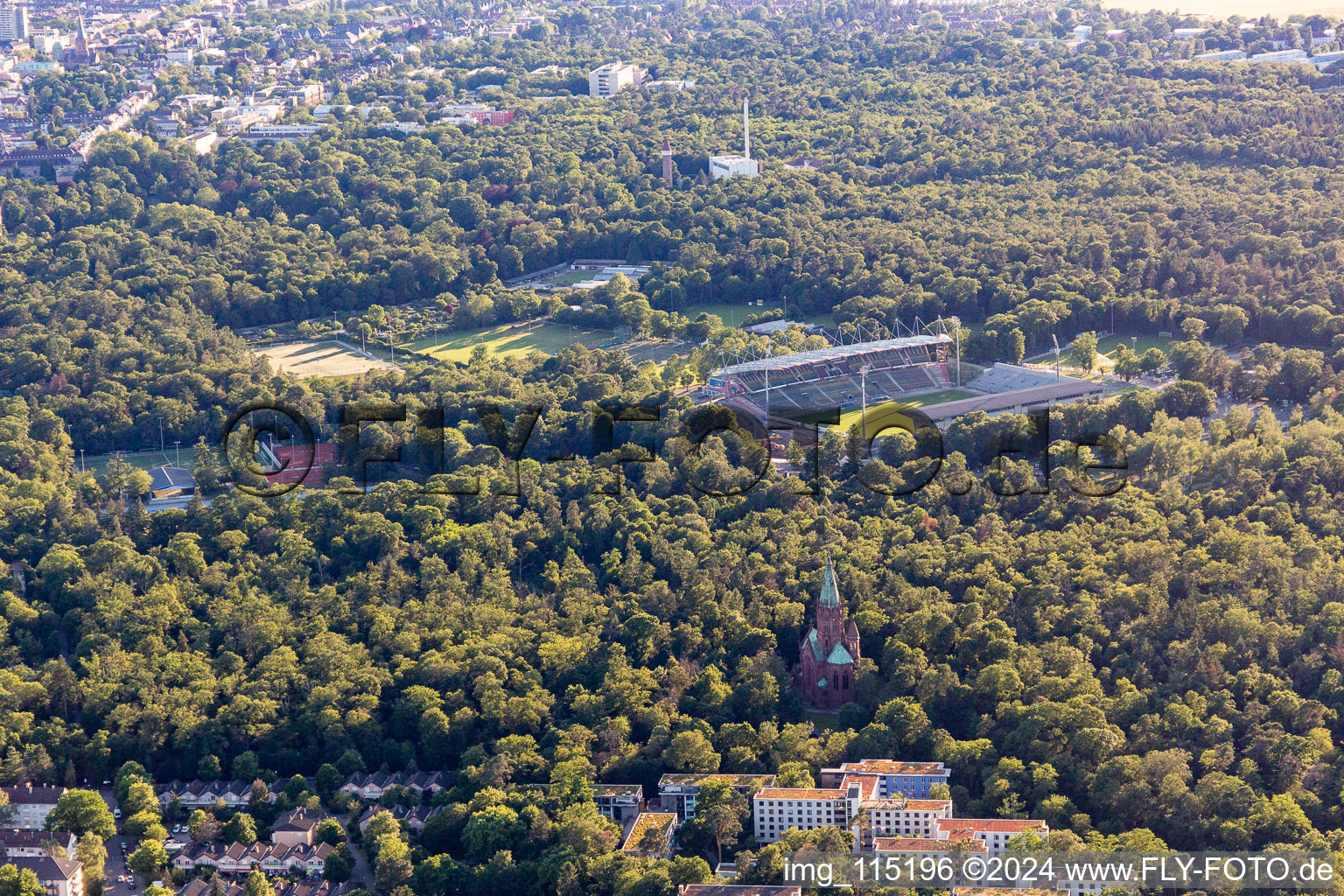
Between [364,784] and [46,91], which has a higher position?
[46,91]

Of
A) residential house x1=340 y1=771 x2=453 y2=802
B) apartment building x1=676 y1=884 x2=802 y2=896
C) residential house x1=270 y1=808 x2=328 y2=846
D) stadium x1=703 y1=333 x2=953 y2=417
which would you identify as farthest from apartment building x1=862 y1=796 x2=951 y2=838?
stadium x1=703 y1=333 x2=953 y2=417

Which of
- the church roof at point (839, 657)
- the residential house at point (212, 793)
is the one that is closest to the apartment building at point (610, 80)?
the church roof at point (839, 657)

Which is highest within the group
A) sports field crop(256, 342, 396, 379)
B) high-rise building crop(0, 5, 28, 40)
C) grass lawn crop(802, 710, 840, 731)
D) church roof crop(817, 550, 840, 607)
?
high-rise building crop(0, 5, 28, 40)

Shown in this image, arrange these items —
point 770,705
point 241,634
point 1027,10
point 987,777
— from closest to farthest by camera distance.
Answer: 1. point 987,777
2. point 770,705
3. point 241,634
4. point 1027,10

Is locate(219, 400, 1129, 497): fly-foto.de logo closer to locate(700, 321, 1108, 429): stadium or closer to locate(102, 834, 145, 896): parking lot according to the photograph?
locate(700, 321, 1108, 429): stadium

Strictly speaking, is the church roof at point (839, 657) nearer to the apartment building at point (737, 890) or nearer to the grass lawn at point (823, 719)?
the grass lawn at point (823, 719)

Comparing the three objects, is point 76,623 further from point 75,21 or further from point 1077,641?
point 75,21

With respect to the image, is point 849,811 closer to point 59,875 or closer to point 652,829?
point 652,829

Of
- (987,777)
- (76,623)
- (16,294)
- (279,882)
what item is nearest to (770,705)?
(987,777)
